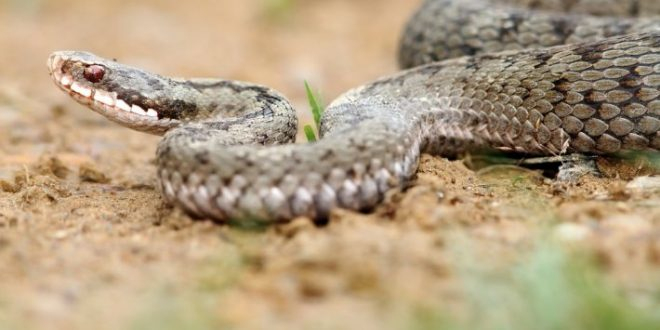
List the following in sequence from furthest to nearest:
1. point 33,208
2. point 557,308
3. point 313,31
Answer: point 313,31, point 33,208, point 557,308

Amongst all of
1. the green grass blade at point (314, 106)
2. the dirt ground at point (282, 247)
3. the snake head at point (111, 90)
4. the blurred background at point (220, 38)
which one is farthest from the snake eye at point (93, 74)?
the blurred background at point (220, 38)

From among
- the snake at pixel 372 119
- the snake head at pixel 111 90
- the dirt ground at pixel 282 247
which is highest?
the snake head at pixel 111 90

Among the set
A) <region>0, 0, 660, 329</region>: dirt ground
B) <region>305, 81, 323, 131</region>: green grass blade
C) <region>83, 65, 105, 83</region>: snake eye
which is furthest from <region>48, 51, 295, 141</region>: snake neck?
<region>0, 0, 660, 329</region>: dirt ground

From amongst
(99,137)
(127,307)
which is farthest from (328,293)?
(99,137)

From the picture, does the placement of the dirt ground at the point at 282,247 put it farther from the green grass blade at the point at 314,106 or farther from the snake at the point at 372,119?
the green grass blade at the point at 314,106

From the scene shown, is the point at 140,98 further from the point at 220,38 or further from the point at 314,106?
the point at 220,38

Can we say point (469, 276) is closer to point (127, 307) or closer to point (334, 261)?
point (334, 261)

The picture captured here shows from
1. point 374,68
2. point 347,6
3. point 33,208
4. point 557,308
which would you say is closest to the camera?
point 557,308
